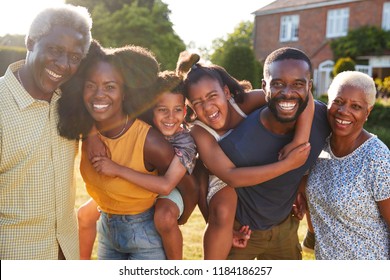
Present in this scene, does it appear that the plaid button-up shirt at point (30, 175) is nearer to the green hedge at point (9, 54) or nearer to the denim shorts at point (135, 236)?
the denim shorts at point (135, 236)

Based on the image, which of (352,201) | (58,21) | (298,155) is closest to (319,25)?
(298,155)

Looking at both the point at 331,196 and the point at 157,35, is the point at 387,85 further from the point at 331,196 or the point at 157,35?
the point at 331,196

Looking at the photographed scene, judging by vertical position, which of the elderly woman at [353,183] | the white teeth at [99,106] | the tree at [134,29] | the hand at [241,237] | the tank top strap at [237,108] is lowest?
the hand at [241,237]

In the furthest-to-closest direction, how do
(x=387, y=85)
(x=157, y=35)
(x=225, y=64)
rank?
(x=157, y=35), (x=225, y=64), (x=387, y=85)

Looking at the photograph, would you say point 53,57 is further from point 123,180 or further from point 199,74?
point 199,74

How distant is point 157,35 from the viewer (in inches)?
1004

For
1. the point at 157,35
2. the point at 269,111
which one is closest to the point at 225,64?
the point at 157,35

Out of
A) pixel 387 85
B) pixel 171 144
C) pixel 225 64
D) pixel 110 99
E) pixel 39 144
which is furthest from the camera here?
pixel 225 64

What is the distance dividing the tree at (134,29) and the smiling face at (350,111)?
21.2 metres

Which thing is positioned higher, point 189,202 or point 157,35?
point 157,35

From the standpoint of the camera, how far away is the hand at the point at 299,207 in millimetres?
3939

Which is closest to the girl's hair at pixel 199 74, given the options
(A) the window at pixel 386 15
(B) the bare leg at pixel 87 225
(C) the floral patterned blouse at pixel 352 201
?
(C) the floral patterned blouse at pixel 352 201

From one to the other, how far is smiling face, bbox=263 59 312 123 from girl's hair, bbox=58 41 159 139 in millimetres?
852

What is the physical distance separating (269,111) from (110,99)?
1164 mm
